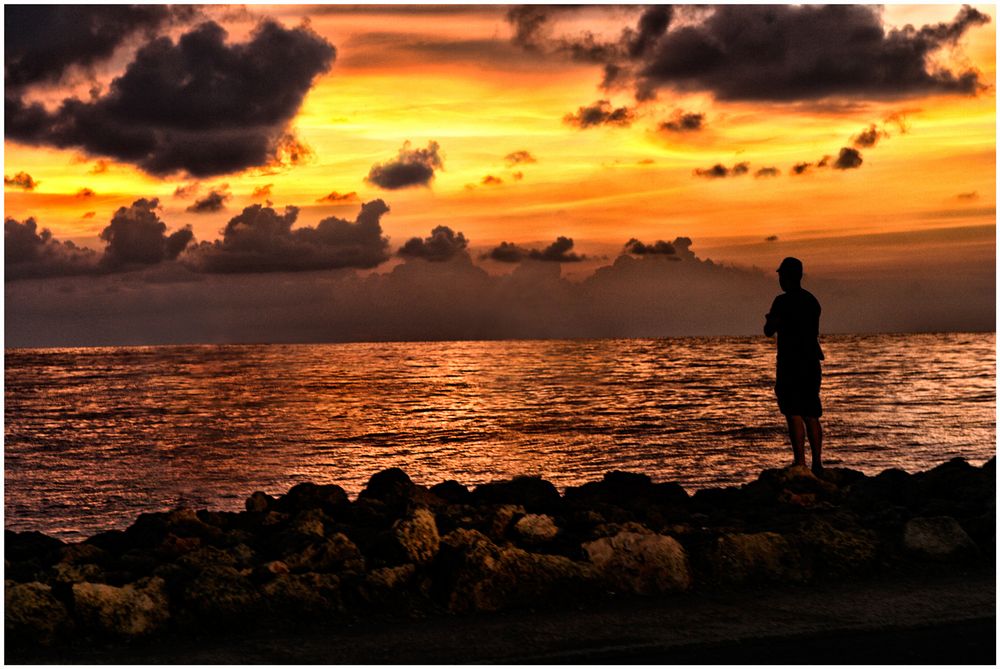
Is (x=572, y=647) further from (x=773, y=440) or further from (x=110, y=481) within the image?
(x=773, y=440)

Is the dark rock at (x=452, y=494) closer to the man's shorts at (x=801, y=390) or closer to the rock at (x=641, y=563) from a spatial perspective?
the man's shorts at (x=801, y=390)

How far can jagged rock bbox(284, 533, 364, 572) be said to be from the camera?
281 inches

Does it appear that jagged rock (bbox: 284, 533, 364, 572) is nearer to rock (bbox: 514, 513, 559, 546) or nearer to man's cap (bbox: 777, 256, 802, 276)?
rock (bbox: 514, 513, 559, 546)

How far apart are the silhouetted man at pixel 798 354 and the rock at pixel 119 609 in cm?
610

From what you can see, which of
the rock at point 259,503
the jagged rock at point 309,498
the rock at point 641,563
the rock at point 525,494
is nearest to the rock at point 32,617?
the rock at point 641,563

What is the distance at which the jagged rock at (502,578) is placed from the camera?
6523mm

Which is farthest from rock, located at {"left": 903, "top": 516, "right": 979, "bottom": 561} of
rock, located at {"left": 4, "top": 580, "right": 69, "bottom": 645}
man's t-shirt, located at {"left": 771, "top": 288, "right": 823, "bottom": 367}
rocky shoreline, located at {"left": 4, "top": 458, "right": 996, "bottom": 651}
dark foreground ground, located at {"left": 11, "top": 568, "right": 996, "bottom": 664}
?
rock, located at {"left": 4, "top": 580, "right": 69, "bottom": 645}

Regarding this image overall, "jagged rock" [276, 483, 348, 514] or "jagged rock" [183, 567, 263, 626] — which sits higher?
"jagged rock" [183, 567, 263, 626]

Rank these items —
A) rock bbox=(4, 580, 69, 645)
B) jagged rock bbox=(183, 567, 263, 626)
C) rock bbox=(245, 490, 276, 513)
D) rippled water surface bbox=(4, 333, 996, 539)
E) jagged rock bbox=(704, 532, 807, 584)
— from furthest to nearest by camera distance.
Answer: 1. rippled water surface bbox=(4, 333, 996, 539)
2. rock bbox=(245, 490, 276, 513)
3. jagged rock bbox=(704, 532, 807, 584)
4. jagged rock bbox=(183, 567, 263, 626)
5. rock bbox=(4, 580, 69, 645)

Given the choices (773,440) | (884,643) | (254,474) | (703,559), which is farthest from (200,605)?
(773,440)

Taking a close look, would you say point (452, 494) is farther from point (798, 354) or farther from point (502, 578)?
point (502, 578)

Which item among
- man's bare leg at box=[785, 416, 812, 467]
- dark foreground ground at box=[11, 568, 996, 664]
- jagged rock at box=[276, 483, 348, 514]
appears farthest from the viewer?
man's bare leg at box=[785, 416, 812, 467]

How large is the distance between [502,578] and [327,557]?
4.22ft

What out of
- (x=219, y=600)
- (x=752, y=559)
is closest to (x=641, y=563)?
(x=752, y=559)
